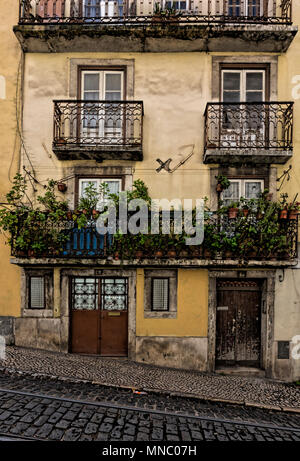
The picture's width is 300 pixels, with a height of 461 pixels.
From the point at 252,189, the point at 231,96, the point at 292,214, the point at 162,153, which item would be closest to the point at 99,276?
the point at 162,153

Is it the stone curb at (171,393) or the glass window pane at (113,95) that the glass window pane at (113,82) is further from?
the stone curb at (171,393)

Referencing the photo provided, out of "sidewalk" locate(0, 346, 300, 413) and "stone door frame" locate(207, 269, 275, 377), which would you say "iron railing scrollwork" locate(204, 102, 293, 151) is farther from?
"sidewalk" locate(0, 346, 300, 413)

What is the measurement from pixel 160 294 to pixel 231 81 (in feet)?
21.4

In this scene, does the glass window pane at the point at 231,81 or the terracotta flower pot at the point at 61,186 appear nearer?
the terracotta flower pot at the point at 61,186

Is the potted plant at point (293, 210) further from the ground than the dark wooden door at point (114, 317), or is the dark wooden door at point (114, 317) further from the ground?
the potted plant at point (293, 210)

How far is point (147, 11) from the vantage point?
23.4 ft

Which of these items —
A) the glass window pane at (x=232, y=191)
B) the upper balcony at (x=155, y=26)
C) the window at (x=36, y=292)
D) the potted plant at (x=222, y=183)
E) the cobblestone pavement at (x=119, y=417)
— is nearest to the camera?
the cobblestone pavement at (x=119, y=417)

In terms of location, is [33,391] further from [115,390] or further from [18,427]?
[115,390]

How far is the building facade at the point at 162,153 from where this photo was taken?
689 centimetres

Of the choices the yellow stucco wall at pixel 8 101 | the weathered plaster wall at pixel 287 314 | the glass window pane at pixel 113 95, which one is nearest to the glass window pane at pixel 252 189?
the weathered plaster wall at pixel 287 314

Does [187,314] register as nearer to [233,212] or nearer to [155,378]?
[155,378]

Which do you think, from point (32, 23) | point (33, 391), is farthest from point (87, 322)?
point (32, 23)

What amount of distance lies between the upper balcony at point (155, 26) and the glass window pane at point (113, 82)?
66cm
